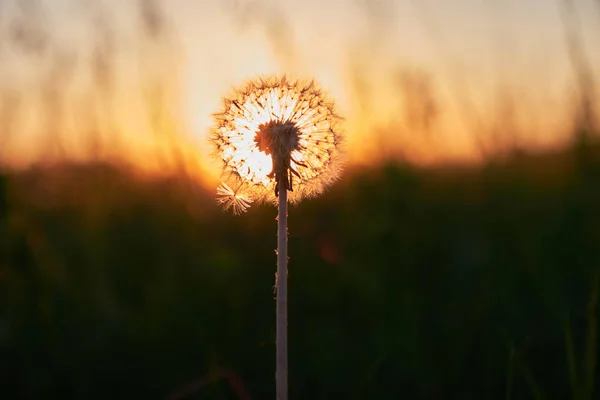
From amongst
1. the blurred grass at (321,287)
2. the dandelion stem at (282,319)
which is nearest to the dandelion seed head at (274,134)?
the dandelion stem at (282,319)

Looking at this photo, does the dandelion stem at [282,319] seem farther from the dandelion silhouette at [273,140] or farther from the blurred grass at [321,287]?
the blurred grass at [321,287]

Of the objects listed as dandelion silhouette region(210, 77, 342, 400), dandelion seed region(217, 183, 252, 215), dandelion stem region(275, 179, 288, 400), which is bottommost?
dandelion stem region(275, 179, 288, 400)

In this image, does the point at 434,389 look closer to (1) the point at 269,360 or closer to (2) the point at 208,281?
(1) the point at 269,360

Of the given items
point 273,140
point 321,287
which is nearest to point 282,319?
point 273,140

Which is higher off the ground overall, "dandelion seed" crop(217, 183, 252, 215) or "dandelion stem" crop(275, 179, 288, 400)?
"dandelion seed" crop(217, 183, 252, 215)

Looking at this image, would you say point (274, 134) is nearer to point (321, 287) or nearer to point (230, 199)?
point (230, 199)

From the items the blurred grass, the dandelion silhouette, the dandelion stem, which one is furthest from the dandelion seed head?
the blurred grass

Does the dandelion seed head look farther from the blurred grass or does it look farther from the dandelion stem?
the blurred grass
